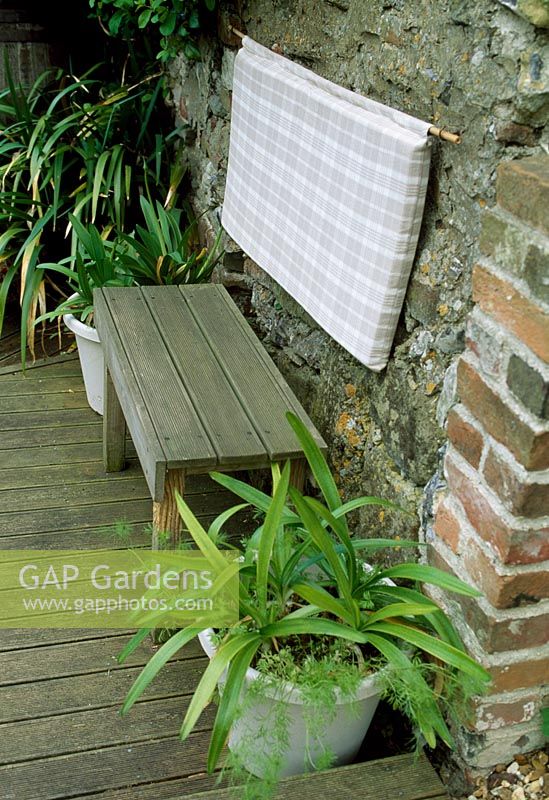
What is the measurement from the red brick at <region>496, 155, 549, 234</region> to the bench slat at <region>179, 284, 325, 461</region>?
81 centimetres

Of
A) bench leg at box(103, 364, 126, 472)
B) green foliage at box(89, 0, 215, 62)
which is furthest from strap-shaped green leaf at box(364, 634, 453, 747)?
green foliage at box(89, 0, 215, 62)

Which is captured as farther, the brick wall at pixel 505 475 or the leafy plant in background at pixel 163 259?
the leafy plant in background at pixel 163 259

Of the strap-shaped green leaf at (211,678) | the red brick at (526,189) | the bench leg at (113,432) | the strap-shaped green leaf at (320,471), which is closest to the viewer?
the red brick at (526,189)

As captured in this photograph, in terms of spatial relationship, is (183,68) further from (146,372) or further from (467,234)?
(467,234)

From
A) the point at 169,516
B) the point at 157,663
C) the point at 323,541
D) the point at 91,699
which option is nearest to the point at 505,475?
the point at 323,541

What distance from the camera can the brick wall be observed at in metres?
1.42

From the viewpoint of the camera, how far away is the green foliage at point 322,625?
1.61 m

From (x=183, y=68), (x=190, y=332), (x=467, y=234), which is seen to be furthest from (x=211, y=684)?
(x=183, y=68)

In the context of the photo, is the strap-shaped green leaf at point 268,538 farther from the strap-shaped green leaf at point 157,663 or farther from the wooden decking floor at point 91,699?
the wooden decking floor at point 91,699

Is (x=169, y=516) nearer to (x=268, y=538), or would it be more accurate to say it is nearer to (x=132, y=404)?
(x=132, y=404)

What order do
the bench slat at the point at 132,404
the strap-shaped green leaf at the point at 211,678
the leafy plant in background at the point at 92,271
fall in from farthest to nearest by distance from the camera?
the leafy plant in background at the point at 92,271
the bench slat at the point at 132,404
the strap-shaped green leaf at the point at 211,678

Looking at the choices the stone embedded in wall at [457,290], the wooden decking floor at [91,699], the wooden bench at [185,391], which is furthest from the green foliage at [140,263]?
the stone embedded in wall at [457,290]

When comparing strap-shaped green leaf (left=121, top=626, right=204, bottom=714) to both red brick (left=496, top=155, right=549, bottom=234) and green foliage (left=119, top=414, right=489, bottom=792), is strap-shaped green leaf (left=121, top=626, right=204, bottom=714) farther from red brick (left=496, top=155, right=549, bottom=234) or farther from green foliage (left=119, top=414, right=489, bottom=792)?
red brick (left=496, top=155, right=549, bottom=234)

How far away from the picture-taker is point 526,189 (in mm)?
1396
